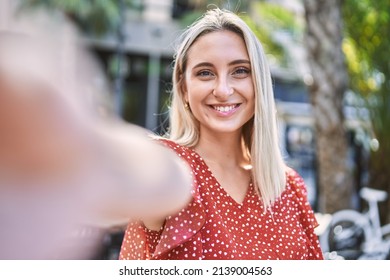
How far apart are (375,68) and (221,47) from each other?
3.22 metres

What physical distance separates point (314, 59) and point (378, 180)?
1.07 m

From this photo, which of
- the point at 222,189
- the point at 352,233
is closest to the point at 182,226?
the point at 222,189

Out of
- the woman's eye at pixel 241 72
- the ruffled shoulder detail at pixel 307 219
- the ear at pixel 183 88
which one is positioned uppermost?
the woman's eye at pixel 241 72

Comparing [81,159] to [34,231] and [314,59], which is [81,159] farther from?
[314,59]

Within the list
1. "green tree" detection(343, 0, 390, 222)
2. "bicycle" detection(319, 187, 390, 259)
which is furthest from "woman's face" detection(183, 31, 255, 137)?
"green tree" detection(343, 0, 390, 222)

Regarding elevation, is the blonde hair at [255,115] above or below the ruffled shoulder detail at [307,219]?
above

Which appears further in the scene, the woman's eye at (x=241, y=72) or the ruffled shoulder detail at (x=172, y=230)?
the woman's eye at (x=241, y=72)

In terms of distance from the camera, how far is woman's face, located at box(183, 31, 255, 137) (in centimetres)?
119

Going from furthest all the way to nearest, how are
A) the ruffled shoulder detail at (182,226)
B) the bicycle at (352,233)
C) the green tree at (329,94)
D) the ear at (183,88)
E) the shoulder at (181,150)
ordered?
the green tree at (329,94) < the bicycle at (352,233) < the ear at (183,88) < the shoulder at (181,150) < the ruffled shoulder detail at (182,226)

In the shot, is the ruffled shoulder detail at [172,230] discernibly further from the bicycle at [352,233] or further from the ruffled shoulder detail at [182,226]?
the bicycle at [352,233]

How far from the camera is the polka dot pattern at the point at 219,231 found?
1.05m

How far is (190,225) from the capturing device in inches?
41.3

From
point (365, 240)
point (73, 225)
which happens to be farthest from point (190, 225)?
point (365, 240)

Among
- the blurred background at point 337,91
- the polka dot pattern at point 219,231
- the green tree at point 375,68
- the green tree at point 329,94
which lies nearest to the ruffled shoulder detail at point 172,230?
the polka dot pattern at point 219,231
